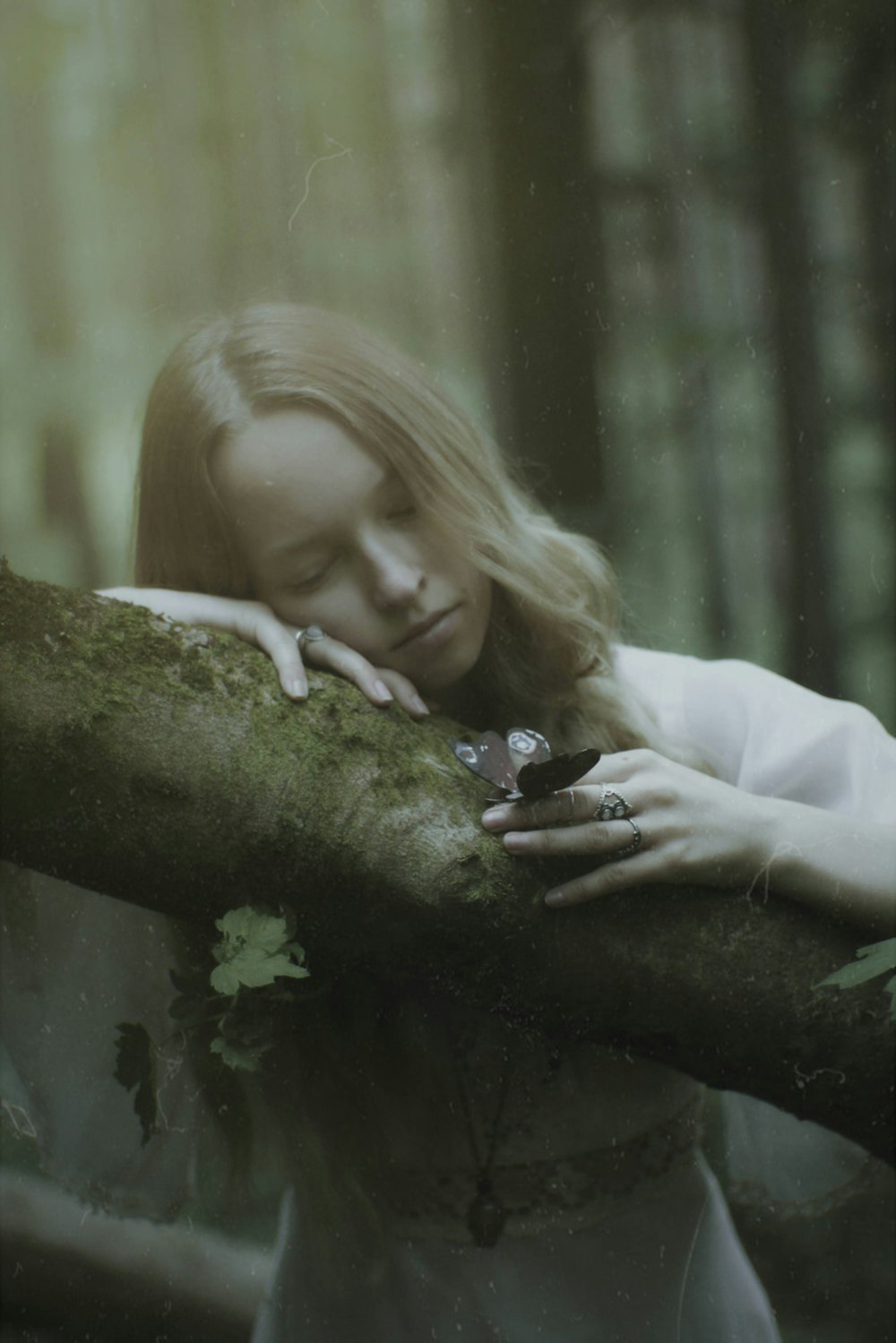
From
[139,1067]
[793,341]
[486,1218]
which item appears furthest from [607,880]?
[793,341]

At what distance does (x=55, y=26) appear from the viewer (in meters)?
0.97

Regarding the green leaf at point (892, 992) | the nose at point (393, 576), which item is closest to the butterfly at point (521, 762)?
the nose at point (393, 576)

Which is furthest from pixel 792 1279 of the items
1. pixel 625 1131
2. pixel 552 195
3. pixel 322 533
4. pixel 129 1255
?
pixel 552 195

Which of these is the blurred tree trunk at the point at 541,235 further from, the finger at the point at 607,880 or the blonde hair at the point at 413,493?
the finger at the point at 607,880

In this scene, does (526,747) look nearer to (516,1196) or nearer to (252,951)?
(252,951)

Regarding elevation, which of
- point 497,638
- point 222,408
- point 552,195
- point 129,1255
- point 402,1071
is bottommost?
point 129,1255

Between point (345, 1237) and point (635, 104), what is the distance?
3.80ft

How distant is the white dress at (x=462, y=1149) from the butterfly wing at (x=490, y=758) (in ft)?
0.66

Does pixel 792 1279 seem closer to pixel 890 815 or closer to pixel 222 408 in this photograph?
pixel 890 815

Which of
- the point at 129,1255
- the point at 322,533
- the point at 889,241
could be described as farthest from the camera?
the point at 889,241

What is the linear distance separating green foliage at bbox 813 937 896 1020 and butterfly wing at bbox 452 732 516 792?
351 mm

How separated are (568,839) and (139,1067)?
45 cm

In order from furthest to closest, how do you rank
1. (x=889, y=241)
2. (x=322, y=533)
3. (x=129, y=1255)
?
(x=889, y=241) < (x=129, y=1255) < (x=322, y=533)

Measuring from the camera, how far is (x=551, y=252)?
107 centimetres
